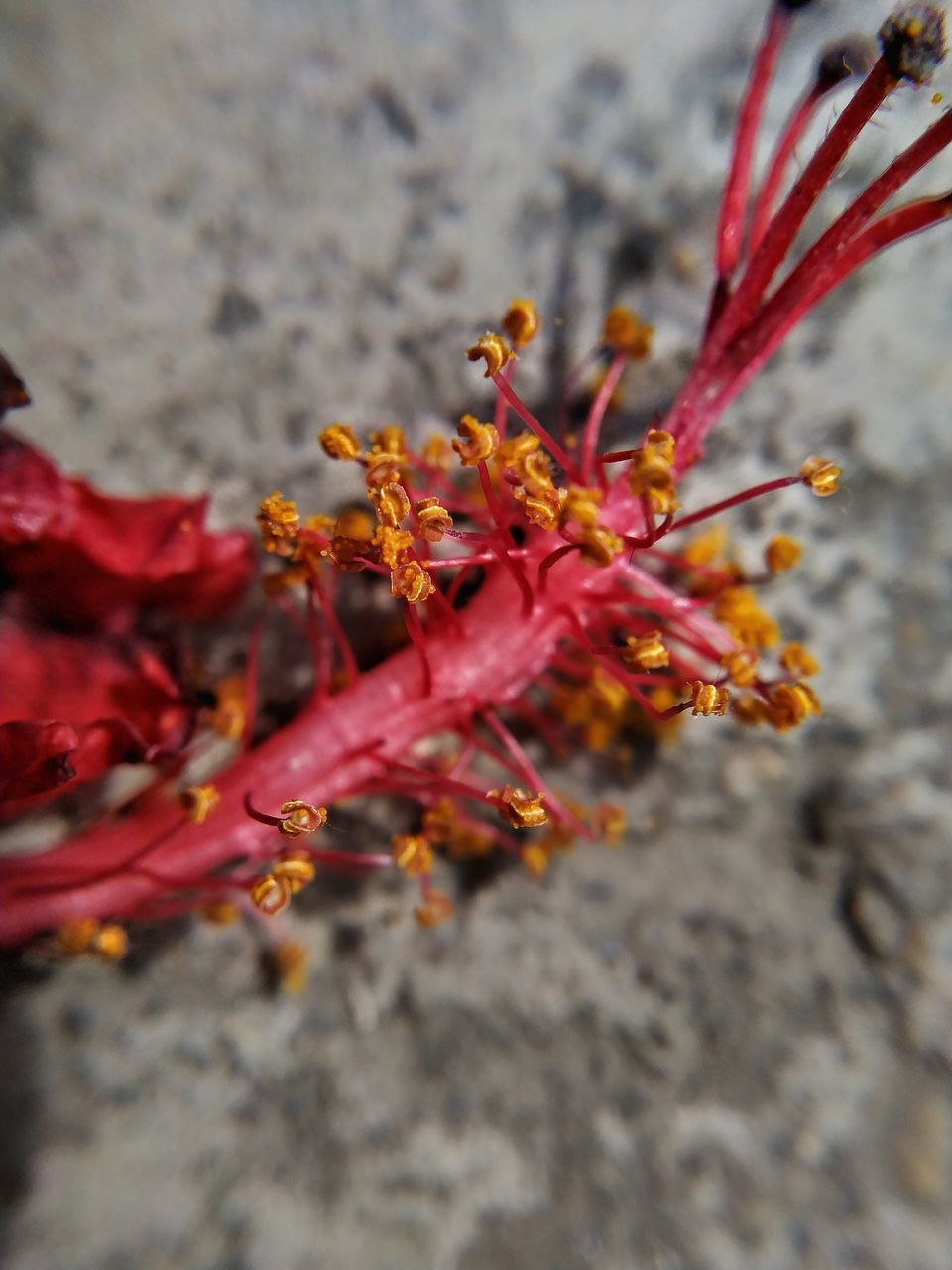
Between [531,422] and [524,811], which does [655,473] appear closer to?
[531,422]

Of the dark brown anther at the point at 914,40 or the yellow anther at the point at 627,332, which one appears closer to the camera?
the dark brown anther at the point at 914,40

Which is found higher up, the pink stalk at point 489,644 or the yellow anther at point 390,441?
the yellow anther at point 390,441

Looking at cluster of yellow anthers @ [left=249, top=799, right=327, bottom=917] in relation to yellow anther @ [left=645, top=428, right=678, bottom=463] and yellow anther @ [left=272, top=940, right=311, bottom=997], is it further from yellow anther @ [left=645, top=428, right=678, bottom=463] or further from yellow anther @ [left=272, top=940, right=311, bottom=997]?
yellow anther @ [left=645, top=428, right=678, bottom=463]

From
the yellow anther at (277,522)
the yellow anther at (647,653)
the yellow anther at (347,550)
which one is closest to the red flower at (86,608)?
the yellow anther at (277,522)

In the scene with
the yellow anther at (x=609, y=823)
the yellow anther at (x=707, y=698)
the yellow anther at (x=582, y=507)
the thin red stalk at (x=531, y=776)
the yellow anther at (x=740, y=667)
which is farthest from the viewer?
the yellow anther at (x=609, y=823)

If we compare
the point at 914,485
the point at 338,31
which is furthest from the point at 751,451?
the point at 338,31

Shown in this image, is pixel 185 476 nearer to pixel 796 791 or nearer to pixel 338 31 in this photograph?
pixel 338 31

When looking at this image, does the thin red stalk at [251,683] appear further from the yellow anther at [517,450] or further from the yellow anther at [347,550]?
the yellow anther at [517,450]

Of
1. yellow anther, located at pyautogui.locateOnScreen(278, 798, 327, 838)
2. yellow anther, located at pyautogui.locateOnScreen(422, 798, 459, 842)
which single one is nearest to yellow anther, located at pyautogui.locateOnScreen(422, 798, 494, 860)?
yellow anther, located at pyautogui.locateOnScreen(422, 798, 459, 842)
